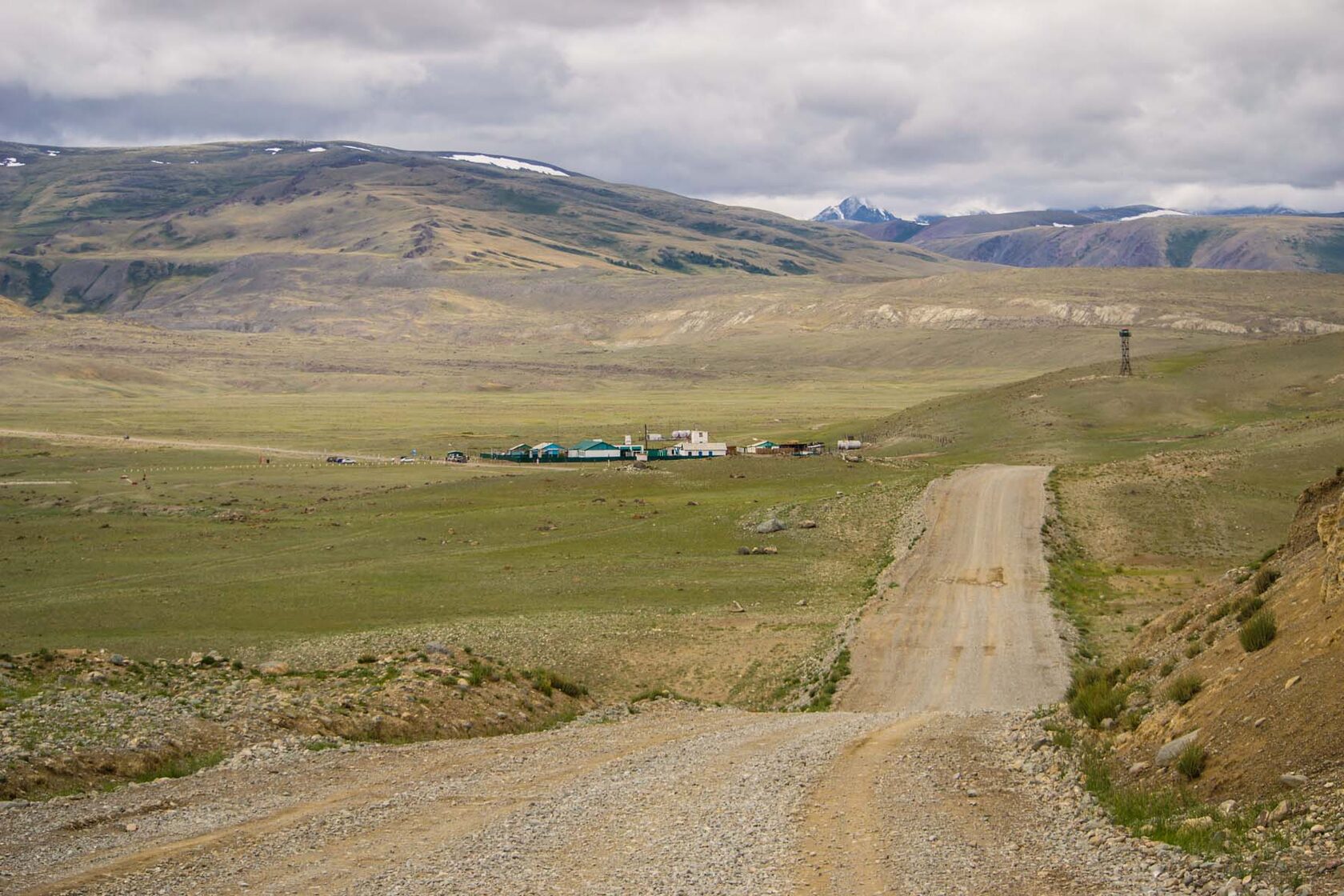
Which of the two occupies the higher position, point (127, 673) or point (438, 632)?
point (127, 673)

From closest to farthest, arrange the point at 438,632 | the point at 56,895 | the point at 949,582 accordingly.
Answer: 1. the point at 56,895
2. the point at 438,632
3. the point at 949,582

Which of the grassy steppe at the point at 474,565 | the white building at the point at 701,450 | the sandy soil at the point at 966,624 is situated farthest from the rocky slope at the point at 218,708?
the white building at the point at 701,450

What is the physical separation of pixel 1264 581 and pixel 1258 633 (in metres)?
3.90

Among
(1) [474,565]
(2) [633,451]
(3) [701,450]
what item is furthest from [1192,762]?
(2) [633,451]

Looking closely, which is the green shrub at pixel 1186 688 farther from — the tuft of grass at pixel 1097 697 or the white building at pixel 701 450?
the white building at pixel 701 450

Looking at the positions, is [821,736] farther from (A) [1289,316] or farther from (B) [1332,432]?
(A) [1289,316]

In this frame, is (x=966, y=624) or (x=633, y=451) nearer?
(x=966, y=624)

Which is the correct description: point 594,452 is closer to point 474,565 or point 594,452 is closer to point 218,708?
point 474,565

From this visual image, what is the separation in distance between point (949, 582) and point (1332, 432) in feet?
111

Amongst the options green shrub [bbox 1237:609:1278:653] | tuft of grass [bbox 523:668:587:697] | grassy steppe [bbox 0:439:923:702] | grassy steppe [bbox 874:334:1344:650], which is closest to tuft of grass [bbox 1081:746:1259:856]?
green shrub [bbox 1237:609:1278:653]

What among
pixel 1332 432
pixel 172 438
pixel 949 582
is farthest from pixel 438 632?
pixel 172 438

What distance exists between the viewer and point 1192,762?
518 inches

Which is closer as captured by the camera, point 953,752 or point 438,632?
point 953,752

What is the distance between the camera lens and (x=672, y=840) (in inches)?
532
